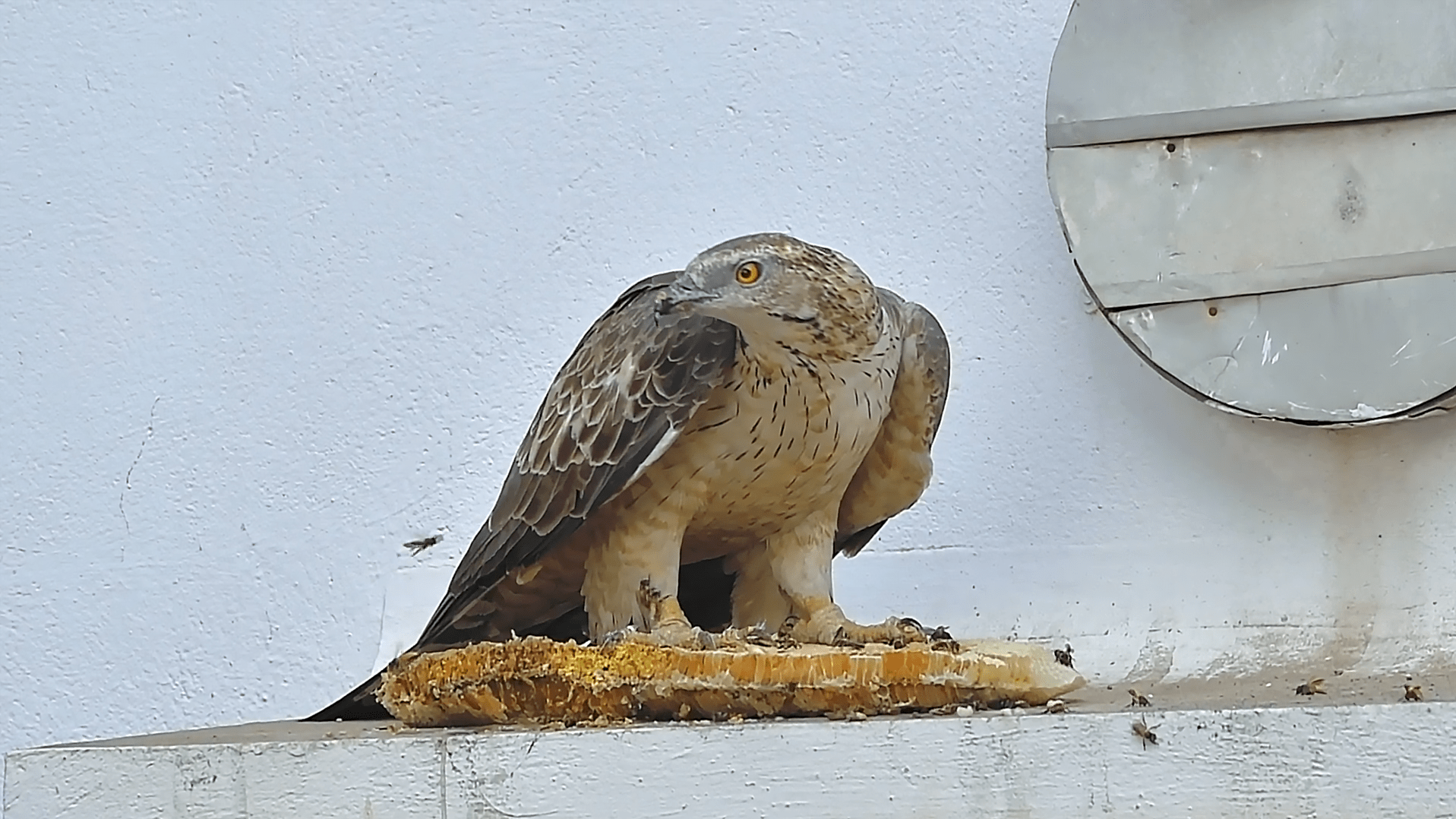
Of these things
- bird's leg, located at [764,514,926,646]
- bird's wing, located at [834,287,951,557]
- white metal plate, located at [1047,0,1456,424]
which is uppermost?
white metal plate, located at [1047,0,1456,424]

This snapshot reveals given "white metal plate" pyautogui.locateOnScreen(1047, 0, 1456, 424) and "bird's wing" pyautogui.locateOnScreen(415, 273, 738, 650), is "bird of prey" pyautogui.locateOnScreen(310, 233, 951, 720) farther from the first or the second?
"white metal plate" pyautogui.locateOnScreen(1047, 0, 1456, 424)

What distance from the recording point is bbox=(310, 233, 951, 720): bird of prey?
3.23ft

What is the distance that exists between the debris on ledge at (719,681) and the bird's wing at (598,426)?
0.12 m

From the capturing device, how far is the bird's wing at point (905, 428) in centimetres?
111

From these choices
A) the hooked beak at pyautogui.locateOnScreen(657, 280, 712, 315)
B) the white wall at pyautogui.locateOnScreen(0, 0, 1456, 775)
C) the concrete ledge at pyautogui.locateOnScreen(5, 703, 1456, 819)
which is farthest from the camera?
the white wall at pyautogui.locateOnScreen(0, 0, 1456, 775)

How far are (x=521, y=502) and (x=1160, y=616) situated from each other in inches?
26.6

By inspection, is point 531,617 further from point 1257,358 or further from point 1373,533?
point 1373,533

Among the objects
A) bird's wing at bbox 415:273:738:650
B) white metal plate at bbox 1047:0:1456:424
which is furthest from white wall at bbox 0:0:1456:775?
bird's wing at bbox 415:273:738:650

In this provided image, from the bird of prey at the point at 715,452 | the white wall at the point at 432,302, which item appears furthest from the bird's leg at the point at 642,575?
the white wall at the point at 432,302

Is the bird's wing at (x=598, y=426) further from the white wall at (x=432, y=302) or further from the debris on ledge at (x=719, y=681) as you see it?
the white wall at (x=432, y=302)

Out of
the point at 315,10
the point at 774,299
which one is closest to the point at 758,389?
the point at 774,299

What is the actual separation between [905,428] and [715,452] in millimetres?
177

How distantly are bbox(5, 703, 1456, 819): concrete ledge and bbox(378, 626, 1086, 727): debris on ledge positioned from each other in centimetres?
4

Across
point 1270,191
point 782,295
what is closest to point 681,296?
point 782,295
